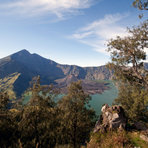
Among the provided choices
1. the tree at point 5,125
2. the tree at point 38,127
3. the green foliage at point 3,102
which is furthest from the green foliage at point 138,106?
the green foliage at point 3,102

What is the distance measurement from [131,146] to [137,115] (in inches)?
1055

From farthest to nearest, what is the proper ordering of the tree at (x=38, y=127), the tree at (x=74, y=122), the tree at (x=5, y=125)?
the tree at (x=74, y=122) < the tree at (x=38, y=127) < the tree at (x=5, y=125)

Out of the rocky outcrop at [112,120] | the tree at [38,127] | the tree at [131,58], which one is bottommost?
the tree at [38,127]

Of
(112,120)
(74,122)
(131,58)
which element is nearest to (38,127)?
(74,122)

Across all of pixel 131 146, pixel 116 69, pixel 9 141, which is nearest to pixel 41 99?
pixel 9 141

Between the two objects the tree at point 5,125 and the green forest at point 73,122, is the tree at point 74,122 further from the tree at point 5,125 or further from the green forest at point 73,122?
the tree at point 5,125

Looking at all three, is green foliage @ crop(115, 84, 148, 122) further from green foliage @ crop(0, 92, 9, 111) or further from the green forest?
green foliage @ crop(0, 92, 9, 111)

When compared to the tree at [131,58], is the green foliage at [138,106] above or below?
below

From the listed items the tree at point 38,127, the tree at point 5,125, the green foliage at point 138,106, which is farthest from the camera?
the green foliage at point 138,106

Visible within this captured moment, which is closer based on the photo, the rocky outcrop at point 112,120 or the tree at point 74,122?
the rocky outcrop at point 112,120

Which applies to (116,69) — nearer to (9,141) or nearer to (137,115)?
(137,115)

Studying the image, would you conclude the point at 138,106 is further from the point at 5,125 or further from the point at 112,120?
the point at 5,125

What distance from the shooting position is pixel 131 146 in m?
12.8

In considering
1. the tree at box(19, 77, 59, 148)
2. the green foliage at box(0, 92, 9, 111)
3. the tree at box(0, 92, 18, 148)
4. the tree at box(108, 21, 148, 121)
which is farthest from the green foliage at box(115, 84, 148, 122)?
the green foliage at box(0, 92, 9, 111)
